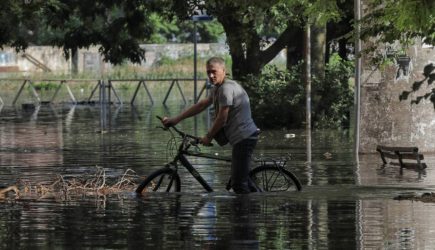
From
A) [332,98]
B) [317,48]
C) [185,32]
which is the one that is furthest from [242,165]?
[185,32]

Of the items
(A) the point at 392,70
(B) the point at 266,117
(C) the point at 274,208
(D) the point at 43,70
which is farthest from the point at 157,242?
(D) the point at 43,70

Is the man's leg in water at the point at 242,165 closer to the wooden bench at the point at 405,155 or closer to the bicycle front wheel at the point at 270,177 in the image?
the bicycle front wheel at the point at 270,177

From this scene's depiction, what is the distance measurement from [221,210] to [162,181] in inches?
56.5

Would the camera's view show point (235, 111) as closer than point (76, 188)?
Yes

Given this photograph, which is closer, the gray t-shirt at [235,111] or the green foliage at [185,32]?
the gray t-shirt at [235,111]

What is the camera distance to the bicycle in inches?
569

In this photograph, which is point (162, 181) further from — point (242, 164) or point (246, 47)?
point (246, 47)

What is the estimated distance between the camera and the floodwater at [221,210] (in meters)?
11.5

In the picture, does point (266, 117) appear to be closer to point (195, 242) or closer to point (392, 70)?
point (392, 70)

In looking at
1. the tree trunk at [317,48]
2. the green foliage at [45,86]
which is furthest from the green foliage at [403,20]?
the green foliage at [45,86]

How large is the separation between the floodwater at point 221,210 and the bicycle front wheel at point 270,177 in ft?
0.47

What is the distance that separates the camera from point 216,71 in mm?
14023

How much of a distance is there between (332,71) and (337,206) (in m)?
16.5

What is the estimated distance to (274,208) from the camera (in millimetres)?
13836
